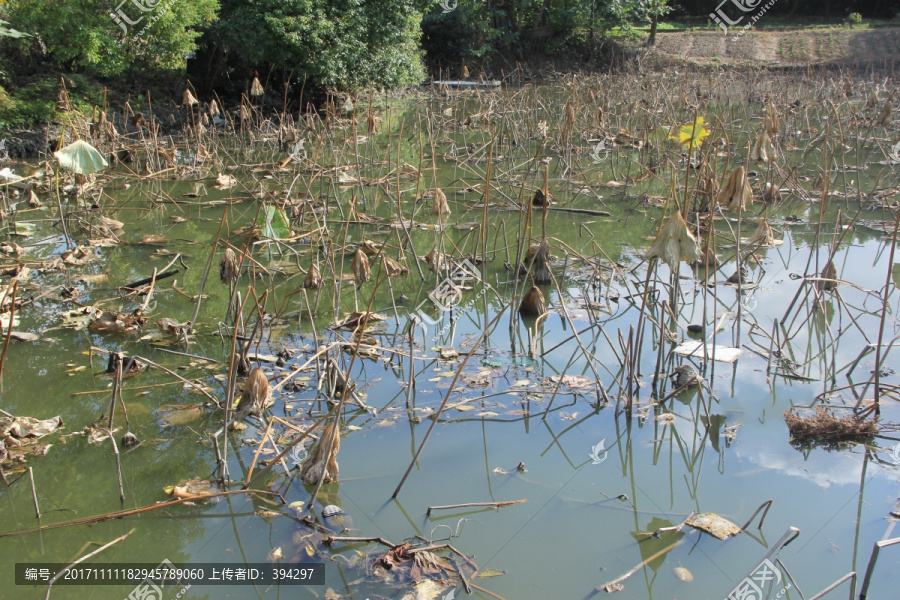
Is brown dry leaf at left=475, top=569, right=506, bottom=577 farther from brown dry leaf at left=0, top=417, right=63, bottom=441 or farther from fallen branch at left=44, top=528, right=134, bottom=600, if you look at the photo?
Answer: brown dry leaf at left=0, top=417, right=63, bottom=441

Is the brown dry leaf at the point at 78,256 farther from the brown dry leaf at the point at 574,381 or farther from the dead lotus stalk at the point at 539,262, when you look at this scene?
the brown dry leaf at the point at 574,381

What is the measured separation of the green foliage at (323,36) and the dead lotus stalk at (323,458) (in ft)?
28.9

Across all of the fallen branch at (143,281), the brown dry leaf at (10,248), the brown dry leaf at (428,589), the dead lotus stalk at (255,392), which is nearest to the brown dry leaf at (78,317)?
the fallen branch at (143,281)

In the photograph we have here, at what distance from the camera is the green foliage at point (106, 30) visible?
29.8 ft

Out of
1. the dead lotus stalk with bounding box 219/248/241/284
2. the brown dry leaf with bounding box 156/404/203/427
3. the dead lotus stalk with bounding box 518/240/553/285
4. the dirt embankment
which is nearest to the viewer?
the brown dry leaf with bounding box 156/404/203/427

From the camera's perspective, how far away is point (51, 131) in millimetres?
9109

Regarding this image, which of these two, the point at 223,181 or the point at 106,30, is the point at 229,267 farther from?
the point at 106,30

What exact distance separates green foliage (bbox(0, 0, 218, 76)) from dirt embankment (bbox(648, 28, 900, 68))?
1435cm

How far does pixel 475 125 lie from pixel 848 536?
9065 millimetres

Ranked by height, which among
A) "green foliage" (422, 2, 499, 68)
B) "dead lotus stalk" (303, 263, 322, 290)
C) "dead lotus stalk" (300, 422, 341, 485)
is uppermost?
"green foliage" (422, 2, 499, 68)

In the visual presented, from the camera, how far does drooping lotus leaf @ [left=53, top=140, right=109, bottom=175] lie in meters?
4.27

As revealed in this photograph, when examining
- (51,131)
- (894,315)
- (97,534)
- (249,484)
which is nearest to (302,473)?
(249,484)

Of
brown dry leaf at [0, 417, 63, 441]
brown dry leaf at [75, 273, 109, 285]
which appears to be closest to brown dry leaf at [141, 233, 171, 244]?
brown dry leaf at [75, 273, 109, 285]

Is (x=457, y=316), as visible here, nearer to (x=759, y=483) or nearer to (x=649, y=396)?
(x=649, y=396)
